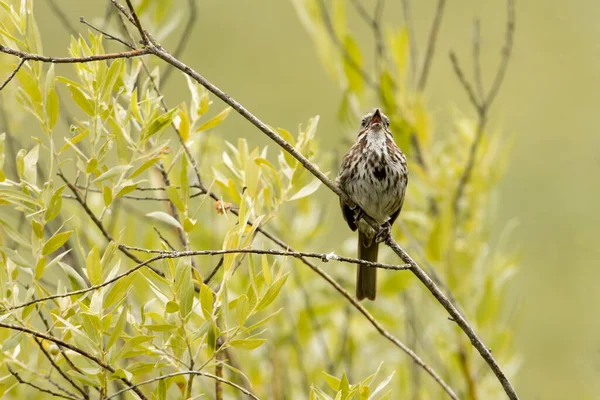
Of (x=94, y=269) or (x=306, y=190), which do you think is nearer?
(x=94, y=269)

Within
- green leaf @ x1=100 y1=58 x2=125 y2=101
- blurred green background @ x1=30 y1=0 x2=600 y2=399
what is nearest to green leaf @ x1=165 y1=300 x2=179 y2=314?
green leaf @ x1=100 y1=58 x2=125 y2=101

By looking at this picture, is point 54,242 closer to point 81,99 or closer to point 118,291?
point 118,291

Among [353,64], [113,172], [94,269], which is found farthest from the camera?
[353,64]

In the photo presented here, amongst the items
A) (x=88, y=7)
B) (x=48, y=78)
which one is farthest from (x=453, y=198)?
(x=88, y=7)

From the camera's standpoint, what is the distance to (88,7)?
11.1 meters

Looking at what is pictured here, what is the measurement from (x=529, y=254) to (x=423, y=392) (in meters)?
6.06

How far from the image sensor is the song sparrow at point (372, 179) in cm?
350

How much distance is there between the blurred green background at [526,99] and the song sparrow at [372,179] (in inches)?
131

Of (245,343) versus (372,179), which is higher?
(372,179)

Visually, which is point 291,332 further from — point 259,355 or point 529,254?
point 529,254

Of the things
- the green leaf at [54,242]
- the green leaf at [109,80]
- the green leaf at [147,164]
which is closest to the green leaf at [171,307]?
the green leaf at [54,242]

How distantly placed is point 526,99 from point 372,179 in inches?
297

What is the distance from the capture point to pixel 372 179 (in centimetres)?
354

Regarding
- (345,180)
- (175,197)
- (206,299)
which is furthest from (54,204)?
(345,180)
